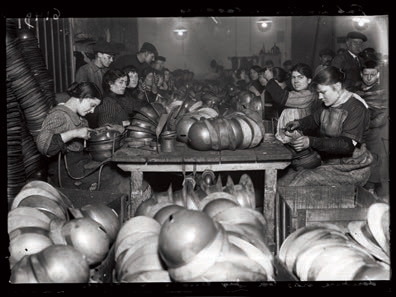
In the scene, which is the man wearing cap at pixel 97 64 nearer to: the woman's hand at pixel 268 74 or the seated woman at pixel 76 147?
the seated woman at pixel 76 147

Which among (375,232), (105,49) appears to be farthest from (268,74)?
(375,232)

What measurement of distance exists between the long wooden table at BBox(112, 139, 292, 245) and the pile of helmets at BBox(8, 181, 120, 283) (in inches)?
47.3

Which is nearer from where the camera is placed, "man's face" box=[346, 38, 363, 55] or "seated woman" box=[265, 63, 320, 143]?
"seated woman" box=[265, 63, 320, 143]

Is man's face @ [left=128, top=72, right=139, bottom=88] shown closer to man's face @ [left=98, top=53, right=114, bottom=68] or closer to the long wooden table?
man's face @ [left=98, top=53, right=114, bottom=68]

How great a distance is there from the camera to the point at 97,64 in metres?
7.41

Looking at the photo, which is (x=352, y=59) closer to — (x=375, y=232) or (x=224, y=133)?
(x=224, y=133)

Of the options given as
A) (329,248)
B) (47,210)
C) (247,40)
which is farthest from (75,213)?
(247,40)

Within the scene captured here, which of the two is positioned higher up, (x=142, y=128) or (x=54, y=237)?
(x=142, y=128)

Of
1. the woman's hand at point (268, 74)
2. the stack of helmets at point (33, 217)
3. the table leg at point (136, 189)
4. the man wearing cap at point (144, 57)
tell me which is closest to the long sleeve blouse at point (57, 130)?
the table leg at point (136, 189)

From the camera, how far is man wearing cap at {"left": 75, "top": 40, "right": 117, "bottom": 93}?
729cm

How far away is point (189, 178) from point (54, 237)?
70.3 inches

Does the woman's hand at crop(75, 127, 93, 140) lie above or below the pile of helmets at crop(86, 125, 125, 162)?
above

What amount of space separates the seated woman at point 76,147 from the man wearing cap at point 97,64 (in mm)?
2504

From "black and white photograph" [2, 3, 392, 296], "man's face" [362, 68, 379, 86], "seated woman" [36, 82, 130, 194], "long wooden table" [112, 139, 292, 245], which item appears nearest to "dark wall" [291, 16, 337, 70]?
"black and white photograph" [2, 3, 392, 296]
